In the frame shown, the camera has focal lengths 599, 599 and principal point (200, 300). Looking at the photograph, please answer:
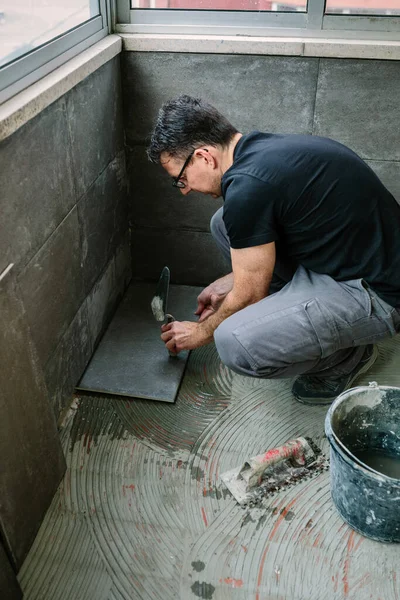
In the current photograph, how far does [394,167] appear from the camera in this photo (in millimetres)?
2580

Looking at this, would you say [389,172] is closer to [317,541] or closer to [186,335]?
[186,335]

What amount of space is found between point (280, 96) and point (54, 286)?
124 cm

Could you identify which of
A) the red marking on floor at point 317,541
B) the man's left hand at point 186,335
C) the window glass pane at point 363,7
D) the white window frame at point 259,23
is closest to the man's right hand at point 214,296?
the man's left hand at point 186,335

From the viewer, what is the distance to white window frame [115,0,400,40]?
2.45 m

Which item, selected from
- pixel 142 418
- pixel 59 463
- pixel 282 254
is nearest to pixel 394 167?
pixel 282 254

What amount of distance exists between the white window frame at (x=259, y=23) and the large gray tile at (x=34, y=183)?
835 mm

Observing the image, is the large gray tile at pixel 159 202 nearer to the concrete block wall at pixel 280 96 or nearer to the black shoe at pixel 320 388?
the concrete block wall at pixel 280 96

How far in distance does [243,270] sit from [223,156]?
0.37 meters

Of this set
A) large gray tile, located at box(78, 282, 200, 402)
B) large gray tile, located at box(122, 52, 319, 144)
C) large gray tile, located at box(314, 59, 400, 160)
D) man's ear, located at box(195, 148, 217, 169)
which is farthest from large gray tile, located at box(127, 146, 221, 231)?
man's ear, located at box(195, 148, 217, 169)

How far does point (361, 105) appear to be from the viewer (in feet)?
8.08

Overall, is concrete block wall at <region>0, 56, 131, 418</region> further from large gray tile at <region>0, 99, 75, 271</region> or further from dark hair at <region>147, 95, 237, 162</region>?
dark hair at <region>147, 95, 237, 162</region>

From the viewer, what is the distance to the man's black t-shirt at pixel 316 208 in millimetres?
1834

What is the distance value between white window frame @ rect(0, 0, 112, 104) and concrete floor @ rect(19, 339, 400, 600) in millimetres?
1166

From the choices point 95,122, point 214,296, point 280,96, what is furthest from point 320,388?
point 95,122
